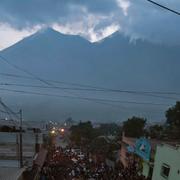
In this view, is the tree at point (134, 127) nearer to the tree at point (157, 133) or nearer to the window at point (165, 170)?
the tree at point (157, 133)

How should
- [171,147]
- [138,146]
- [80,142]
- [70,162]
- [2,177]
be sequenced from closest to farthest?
1. [2,177]
2. [171,147]
3. [138,146]
4. [70,162]
5. [80,142]

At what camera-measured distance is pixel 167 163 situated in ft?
69.7

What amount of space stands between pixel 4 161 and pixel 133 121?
93.5ft

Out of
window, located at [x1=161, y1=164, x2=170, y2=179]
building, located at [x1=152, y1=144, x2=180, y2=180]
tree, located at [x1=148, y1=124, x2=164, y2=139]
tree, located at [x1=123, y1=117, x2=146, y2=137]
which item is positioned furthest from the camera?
tree, located at [x1=123, y1=117, x2=146, y2=137]

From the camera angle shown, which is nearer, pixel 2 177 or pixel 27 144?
pixel 2 177

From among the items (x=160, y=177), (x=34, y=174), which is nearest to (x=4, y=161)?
(x=34, y=174)

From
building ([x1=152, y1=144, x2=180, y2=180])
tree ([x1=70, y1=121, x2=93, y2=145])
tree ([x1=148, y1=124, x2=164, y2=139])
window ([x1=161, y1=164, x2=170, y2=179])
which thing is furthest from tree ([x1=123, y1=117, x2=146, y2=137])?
tree ([x1=70, y1=121, x2=93, y2=145])

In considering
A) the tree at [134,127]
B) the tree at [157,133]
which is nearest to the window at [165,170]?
the tree at [157,133]

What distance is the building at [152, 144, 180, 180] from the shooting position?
19.7m

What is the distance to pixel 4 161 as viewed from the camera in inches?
1046

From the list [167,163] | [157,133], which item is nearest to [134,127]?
[157,133]

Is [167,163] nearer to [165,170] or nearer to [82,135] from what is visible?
[165,170]

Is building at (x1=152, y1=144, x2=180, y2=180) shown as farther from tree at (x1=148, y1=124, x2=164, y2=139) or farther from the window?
tree at (x1=148, y1=124, x2=164, y2=139)

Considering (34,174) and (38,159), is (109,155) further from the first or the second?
(34,174)
